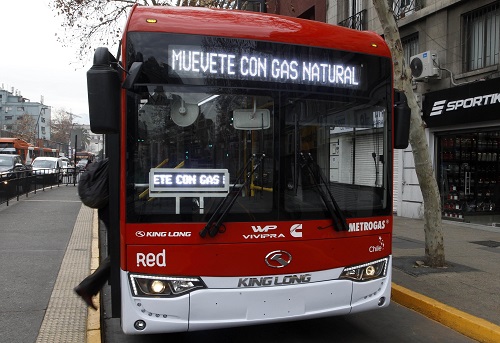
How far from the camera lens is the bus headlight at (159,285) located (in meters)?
3.48

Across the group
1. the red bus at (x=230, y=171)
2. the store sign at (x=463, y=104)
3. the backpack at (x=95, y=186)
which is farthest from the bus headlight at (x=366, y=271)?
the store sign at (x=463, y=104)

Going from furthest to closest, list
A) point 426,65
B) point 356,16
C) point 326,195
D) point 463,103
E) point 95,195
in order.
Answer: point 356,16 < point 426,65 < point 463,103 < point 95,195 < point 326,195

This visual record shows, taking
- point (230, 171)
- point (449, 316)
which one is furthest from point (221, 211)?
point (449, 316)

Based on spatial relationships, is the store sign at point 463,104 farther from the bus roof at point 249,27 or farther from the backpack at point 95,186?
the backpack at point 95,186

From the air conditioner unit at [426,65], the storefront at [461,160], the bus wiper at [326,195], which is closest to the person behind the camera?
the bus wiper at [326,195]

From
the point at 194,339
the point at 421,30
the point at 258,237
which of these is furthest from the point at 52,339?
the point at 421,30

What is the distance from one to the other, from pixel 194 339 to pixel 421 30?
12.0 metres

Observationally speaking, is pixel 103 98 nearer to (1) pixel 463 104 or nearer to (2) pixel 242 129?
(2) pixel 242 129

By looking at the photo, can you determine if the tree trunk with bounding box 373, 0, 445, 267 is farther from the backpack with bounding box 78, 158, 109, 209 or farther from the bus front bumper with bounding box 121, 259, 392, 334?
the backpack with bounding box 78, 158, 109, 209

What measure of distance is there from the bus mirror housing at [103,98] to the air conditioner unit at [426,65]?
10758 millimetres

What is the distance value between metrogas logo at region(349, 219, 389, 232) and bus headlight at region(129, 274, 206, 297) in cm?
150

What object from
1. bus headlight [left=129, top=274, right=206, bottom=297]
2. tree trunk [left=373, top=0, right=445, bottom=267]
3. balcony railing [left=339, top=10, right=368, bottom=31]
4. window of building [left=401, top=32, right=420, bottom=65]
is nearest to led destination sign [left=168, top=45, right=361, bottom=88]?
bus headlight [left=129, top=274, right=206, bottom=297]

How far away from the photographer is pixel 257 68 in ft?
12.3

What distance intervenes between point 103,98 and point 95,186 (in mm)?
1021
